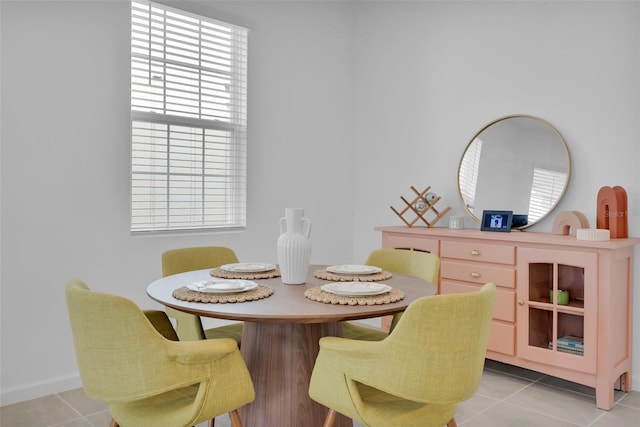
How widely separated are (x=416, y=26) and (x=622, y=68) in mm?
1640

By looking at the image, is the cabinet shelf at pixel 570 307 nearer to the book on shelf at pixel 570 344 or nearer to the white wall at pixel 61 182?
the book on shelf at pixel 570 344

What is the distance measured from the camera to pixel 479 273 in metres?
3.22

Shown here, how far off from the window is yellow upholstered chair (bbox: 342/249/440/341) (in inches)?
56.9

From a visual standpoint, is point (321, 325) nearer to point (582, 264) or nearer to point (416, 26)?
point (582, 264)

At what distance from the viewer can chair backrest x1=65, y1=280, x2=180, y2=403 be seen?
1491 millimetres

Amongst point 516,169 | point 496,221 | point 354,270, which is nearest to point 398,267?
point 354,270

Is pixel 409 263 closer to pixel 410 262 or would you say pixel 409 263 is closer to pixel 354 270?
pixel 410 262

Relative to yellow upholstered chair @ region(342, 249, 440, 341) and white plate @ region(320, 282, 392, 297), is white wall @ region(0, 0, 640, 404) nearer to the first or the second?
yellow upholstered chair @ region(342, 249, 440, 341)

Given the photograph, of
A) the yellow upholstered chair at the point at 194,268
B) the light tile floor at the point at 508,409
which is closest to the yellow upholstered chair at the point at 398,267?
the yellow upholstered chair at the point at 194,268

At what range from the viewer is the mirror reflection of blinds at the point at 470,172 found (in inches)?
146

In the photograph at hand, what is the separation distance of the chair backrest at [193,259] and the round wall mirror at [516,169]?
1846mm

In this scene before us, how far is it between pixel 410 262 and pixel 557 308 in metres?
0.94

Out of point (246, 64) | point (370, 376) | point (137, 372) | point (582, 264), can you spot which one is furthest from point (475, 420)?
point (246, 64)

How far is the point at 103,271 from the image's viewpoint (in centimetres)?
310
